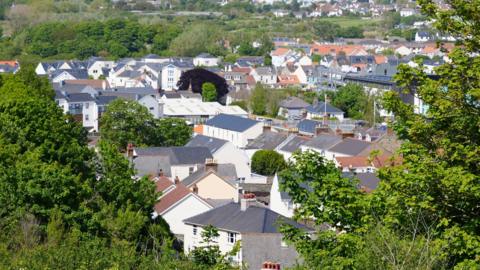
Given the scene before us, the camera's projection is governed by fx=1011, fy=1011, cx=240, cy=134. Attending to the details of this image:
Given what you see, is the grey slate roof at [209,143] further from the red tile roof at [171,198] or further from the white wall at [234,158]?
the red tile roof at [171,198]

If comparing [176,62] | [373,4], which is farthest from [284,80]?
[373,4]

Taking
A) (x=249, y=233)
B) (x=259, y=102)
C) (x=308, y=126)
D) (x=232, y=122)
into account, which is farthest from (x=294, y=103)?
(x=249, y=233)

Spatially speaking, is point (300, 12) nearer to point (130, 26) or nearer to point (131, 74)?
point (130, 26)

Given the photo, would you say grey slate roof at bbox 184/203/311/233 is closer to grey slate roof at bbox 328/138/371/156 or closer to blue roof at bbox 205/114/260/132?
grey slate roof at bbox 328/138/371/156

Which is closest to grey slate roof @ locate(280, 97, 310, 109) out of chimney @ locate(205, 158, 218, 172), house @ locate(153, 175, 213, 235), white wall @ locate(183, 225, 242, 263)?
chimney @ locate(205, 158, 218, 172)

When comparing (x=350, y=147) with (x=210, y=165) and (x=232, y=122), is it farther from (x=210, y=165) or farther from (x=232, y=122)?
(x=232, y=122)

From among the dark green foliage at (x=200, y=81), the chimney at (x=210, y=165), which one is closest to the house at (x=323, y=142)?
the chimney at (x=210, y=165)

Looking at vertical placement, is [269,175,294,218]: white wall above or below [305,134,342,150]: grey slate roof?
above
